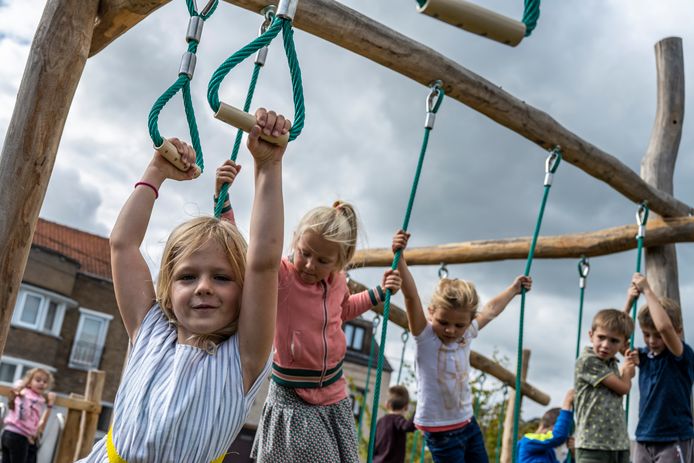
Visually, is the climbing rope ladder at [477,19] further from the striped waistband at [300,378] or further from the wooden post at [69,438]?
the wooden post at [69,438]

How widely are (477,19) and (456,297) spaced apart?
2425mm

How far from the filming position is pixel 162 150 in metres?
2.08

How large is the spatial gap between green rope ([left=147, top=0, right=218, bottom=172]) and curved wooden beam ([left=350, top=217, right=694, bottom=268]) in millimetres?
3198

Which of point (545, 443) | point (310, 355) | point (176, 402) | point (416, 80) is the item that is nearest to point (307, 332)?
point (310, 355)

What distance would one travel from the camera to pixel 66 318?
2430cm

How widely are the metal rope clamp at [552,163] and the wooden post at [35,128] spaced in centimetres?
269

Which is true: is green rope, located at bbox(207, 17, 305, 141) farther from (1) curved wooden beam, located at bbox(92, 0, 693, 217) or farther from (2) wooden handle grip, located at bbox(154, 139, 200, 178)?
(1) curved wooden beam, located at bbox(92, 0, 693, 217)

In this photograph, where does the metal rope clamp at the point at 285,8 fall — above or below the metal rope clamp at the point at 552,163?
below

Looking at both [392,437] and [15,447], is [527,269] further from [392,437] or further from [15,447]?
[15,447]

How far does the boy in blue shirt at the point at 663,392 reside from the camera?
435 centimetres

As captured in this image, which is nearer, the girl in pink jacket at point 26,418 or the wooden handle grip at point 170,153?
the wooden handle grip at point 170,153

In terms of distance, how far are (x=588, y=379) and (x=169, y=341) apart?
3059 mm

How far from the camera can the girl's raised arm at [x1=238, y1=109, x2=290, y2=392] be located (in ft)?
Answer: 6.00

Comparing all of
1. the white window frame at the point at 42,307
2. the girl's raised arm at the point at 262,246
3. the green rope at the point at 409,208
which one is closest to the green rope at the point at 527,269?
the green rope at the point at 409,208
